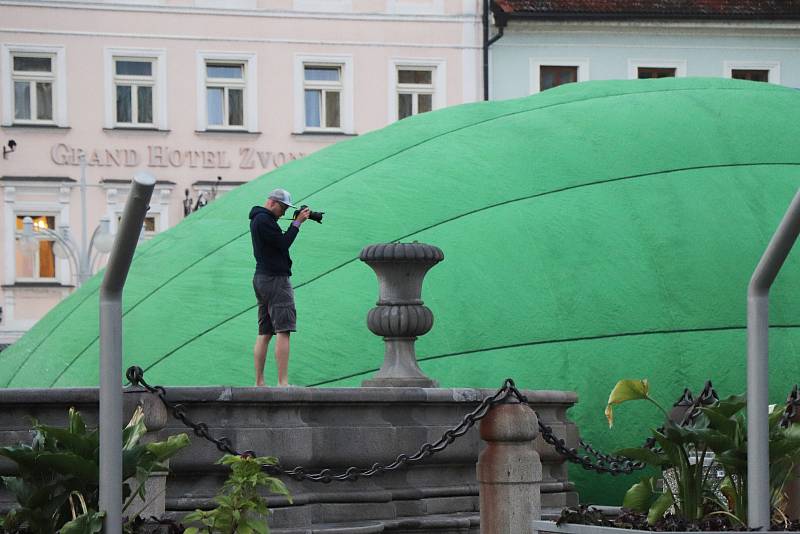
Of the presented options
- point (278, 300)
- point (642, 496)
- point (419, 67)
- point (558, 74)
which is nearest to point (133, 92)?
point (419, 67)

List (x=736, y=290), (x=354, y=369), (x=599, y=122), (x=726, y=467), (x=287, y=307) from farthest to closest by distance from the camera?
(x=599, y=122), (x=736, y=290), (x=354, y=369), (x=287, y=307), (x=726, y=467)

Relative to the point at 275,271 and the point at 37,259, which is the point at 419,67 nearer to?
the point at 37,259

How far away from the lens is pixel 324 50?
42469 millimetres

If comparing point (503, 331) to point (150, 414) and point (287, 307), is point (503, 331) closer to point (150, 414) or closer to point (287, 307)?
point (287, 307)

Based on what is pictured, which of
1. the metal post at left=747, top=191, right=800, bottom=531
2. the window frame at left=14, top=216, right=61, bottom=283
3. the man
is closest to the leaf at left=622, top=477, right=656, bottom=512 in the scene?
the metal post at left=747, top=191, right=800, bottom=531

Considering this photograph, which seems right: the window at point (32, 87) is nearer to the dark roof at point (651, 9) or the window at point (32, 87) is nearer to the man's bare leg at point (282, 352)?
the dark roof at point (651, 9)

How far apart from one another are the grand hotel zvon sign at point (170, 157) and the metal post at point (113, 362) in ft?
98.6

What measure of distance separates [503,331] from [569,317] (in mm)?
631

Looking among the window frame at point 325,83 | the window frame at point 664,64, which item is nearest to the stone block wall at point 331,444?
the window frame at point 325,83

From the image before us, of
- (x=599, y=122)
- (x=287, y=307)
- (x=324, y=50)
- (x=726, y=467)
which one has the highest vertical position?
(x=324, y=50)

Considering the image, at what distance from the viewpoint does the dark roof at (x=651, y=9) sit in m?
43.1

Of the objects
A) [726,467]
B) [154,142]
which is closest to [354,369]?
[726,467]

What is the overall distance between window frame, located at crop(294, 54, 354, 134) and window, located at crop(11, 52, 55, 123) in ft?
15.9

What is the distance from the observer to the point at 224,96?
1654 inches
